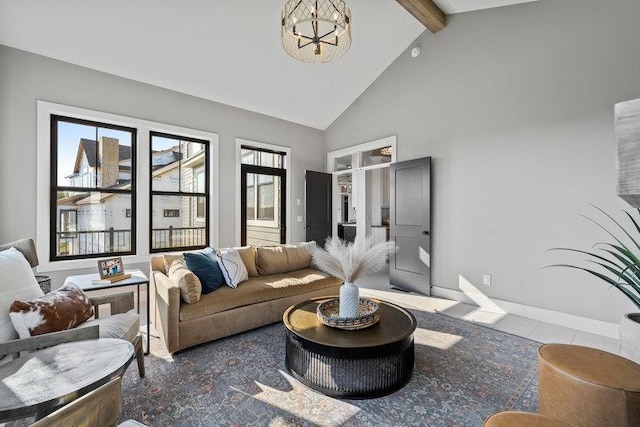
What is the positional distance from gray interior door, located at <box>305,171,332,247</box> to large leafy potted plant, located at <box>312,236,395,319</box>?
3.52 metres

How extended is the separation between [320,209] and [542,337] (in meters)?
4.12

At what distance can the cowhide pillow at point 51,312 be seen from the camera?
174 cm

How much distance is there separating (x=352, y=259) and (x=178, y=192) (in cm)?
341

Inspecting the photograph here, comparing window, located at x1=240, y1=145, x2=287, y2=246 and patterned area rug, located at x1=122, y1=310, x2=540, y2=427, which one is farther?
window, located at x1=240, y1=145, x2=287, y2=246

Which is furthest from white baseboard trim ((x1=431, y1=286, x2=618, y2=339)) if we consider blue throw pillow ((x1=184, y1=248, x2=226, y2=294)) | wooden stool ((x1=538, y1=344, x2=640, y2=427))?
blue throw pillow ((x1=184, y1=248, x2=226, y2=294))

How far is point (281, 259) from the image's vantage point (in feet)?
12.7

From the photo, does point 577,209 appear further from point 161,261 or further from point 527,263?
point 161,261

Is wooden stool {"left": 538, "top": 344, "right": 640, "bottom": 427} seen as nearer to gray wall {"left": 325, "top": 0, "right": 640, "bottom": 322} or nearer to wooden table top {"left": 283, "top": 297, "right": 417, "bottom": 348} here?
wooden table top {"left": 283, "top": 297, "right": 417, "bottom": 348}

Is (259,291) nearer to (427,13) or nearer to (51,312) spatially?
(51,312)

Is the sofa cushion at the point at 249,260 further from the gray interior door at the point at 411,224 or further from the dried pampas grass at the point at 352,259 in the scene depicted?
the gray interior door at the point at 411,224

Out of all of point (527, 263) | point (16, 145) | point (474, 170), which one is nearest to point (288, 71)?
point (474, 170)

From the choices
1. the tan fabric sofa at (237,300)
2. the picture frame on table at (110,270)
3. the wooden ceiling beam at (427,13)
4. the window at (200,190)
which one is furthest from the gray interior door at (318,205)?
the picture frame on table at (110,270)

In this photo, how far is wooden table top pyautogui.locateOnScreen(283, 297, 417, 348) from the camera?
2.06 m

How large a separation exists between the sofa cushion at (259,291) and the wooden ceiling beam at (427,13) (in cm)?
358
